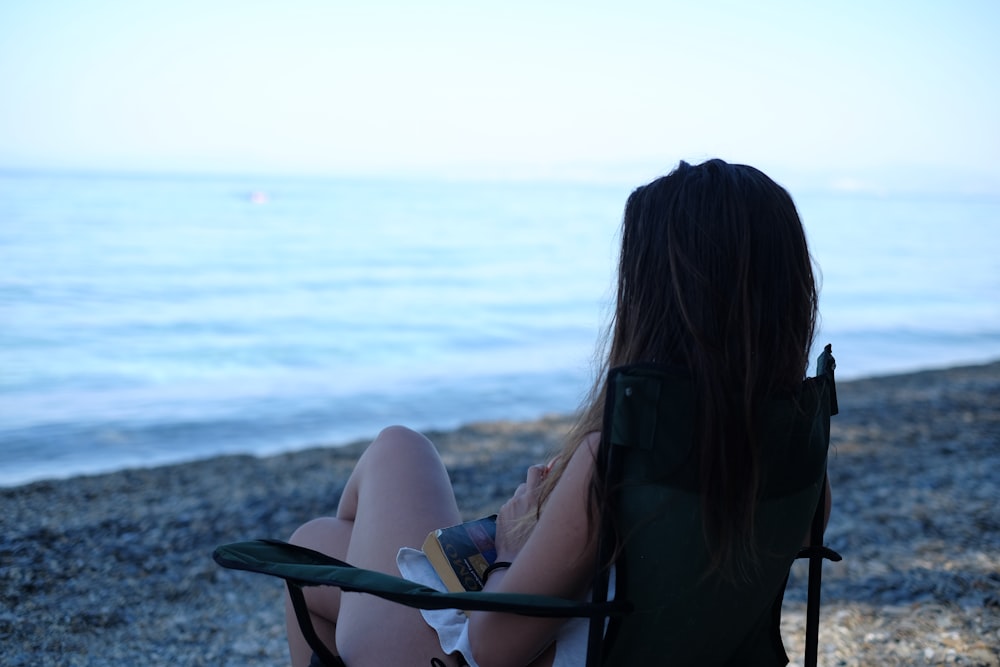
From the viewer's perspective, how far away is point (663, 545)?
1431mm

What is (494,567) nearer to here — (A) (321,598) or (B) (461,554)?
(B) (461,554)

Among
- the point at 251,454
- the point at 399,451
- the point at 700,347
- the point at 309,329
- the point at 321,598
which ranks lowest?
the point at 251,454

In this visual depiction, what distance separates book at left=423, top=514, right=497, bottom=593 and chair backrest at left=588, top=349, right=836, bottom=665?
0.29 m

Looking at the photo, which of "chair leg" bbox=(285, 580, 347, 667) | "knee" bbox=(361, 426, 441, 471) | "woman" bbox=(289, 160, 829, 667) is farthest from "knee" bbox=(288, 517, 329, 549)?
"woman" bbox=(289, 160, 829, 667)

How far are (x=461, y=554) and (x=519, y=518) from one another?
0.44ft

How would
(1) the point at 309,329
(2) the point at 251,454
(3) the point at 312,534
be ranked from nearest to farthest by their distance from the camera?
1. (3) the point at 312,534
2. (2) the point at 251,454
3. (1) the point at 309,329

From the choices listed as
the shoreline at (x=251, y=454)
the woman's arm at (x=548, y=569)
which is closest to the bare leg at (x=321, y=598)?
the woman's arm at (x=548, y=569)

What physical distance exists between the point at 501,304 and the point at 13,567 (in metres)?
14.5

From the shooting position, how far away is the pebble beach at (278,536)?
10.00 ft

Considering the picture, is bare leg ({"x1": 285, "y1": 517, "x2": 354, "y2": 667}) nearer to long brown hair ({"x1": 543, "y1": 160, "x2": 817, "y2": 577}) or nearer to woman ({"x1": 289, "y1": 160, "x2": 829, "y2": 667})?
woman ({"x1": 289, "y1": 160, "x2": 829, "y2": 667})

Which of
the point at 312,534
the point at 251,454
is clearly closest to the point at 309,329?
the point at 251,454

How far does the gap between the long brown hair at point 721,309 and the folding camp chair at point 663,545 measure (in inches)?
1.4

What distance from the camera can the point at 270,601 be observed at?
3.65 meters

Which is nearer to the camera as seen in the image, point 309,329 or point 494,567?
point 494,567
